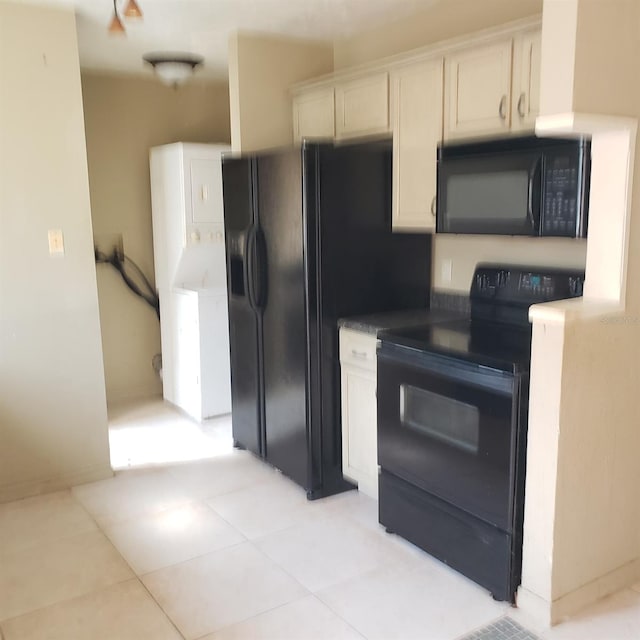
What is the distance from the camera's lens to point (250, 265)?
11.4 feet

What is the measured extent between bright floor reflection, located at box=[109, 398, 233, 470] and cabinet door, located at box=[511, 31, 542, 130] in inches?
99.3

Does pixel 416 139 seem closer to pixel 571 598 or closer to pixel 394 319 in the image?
pixel 394 319

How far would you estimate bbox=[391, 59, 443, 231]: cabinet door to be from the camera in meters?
2.88

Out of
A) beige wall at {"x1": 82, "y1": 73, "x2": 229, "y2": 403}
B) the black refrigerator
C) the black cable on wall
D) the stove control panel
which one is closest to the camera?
the stove control panel

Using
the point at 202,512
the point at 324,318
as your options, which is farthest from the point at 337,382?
the point at 202,512

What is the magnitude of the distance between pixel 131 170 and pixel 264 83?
5.08 ft

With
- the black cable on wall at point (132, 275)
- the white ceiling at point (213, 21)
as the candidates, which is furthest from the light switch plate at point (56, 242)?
the black cable on wall at point (132, 275)

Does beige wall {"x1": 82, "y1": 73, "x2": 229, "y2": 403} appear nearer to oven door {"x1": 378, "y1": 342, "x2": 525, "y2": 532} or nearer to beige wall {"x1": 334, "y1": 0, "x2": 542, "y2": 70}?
beige wall {"x1": 334, "y1": 0, "x2": 542, "y2": 70}

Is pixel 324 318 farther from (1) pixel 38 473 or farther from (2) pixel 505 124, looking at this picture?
(1) pixel 38 473

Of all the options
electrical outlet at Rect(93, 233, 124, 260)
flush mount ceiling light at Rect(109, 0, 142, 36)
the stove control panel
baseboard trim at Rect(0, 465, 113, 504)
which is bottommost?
baseboard trim at Rect(0, 465, 113, 504)

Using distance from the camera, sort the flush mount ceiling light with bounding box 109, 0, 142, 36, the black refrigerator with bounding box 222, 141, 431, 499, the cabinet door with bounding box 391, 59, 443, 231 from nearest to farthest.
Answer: the flush mount ceiling light with bounding box 109, 0, 142, 36, the cabinet door with bounding box 391, 59, 443, 231, the black refrigerator with bounding box 222, 141, 431, 499

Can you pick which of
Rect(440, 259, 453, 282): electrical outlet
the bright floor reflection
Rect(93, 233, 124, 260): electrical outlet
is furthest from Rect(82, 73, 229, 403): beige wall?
Rect(440, 259, 453, 282): electrical outlet

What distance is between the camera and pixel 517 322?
2918 millimetres

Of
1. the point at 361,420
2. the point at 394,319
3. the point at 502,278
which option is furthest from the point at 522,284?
the point at 361,420
